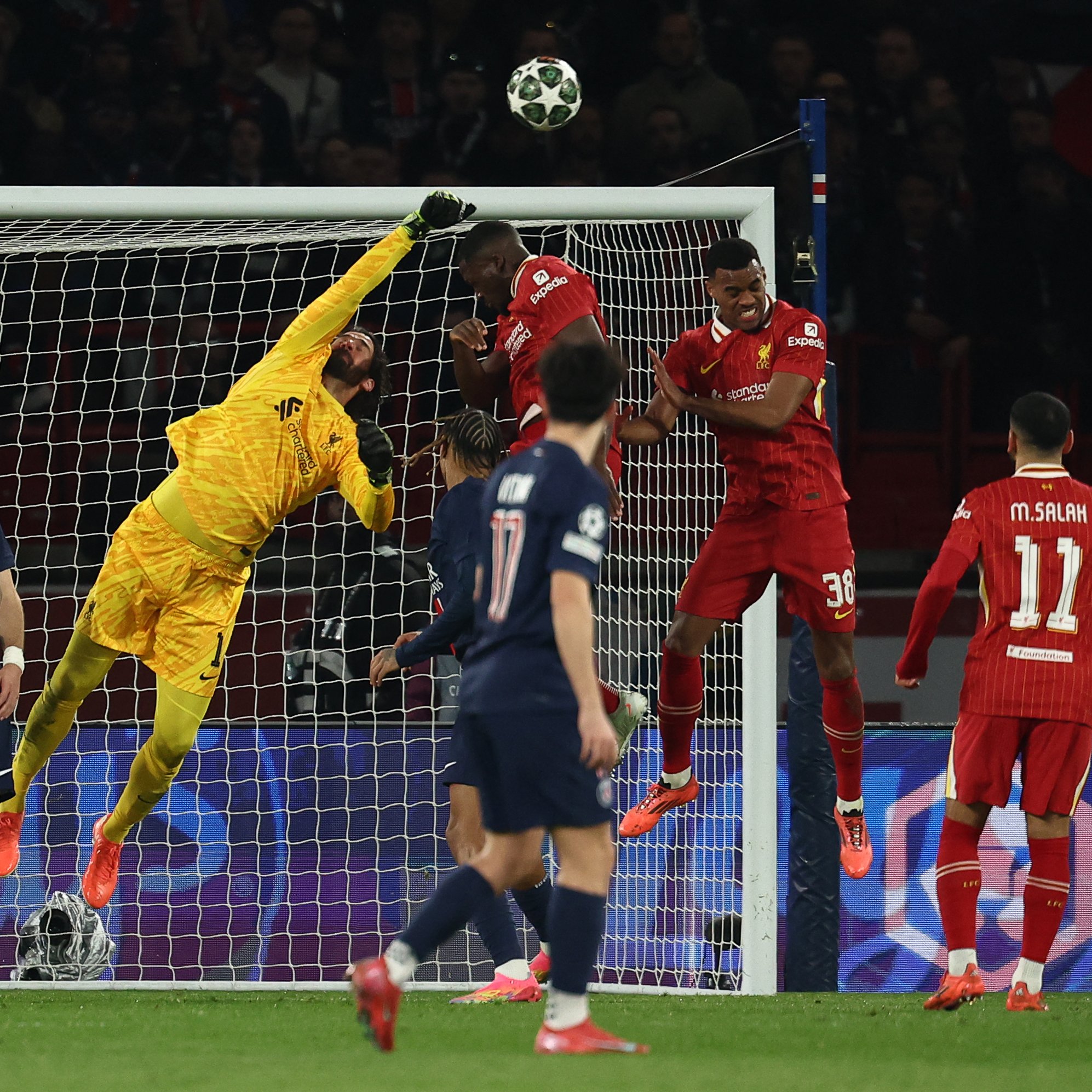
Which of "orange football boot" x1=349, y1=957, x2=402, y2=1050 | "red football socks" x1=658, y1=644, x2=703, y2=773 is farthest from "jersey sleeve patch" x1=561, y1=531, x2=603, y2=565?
"red football socks" x1=658, y1=644, x2=703, y2=773

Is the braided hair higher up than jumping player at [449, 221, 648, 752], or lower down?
lower down

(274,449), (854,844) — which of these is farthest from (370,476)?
(854,844)

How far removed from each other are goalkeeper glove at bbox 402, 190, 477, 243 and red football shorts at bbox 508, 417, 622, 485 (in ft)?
2.59

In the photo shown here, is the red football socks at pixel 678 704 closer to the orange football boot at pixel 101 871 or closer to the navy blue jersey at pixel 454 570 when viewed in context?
the navy blue jersey at pixel 454 570

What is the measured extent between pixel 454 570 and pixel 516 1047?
1.96 meters

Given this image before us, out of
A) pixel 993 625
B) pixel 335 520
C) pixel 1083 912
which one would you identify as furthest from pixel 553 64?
pixel 1083 912

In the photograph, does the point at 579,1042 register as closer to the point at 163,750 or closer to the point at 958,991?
the point at 958,991

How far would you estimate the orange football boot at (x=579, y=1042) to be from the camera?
4.00m

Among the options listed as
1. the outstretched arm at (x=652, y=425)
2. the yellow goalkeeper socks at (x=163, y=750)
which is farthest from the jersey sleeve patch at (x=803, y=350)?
the yellow goalkeeper socks at (x=163, y=750)

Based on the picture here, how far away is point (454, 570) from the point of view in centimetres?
590

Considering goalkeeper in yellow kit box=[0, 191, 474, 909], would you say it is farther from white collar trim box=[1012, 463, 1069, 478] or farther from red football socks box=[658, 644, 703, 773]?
white collar trim box=[1012, 463, 1069, 478]

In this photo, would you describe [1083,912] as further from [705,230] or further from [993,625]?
[705,230]

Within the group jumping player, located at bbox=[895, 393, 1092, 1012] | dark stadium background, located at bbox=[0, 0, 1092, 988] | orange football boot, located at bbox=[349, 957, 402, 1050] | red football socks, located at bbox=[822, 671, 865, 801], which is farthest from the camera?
dark stadium background, located at bbox=[0, 0, 1092, 988]

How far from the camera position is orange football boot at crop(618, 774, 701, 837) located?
257 inches
